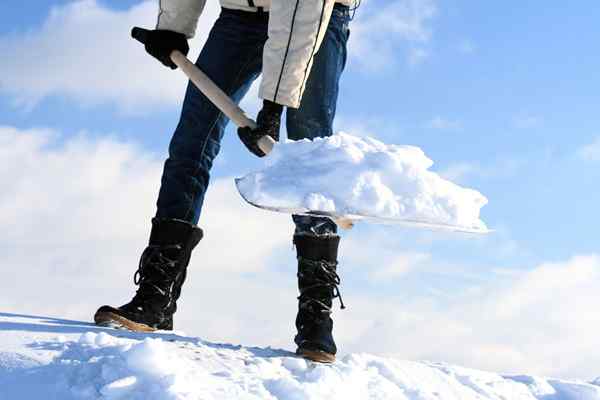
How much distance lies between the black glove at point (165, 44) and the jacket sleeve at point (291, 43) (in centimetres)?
66

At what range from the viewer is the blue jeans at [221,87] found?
332 cm

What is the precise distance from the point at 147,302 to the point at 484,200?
4.62 ft

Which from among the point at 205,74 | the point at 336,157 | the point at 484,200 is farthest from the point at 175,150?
the point at 484,200

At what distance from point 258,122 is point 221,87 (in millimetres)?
330

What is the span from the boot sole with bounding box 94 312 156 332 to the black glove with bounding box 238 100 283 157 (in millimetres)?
834

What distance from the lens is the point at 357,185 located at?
9.45 ft

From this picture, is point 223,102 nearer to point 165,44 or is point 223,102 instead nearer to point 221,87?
point 221,87

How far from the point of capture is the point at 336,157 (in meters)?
2.93

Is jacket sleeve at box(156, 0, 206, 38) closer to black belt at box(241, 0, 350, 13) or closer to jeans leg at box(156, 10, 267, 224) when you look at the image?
jeans leg at box(156, 10, 267, 224)

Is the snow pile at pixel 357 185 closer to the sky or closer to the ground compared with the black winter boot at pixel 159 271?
closer to the sky

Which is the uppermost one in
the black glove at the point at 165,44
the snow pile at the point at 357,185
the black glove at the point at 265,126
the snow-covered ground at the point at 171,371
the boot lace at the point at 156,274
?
the black glove at the point at 165,44

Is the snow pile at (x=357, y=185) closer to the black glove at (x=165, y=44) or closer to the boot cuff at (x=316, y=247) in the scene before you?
the boot cuff at (x=316, y=247)

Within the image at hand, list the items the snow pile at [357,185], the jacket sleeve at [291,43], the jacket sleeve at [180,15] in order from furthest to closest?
the jacket sleeve at [180,15] < the jacket sleeve at [291,43] < the snow pile at [357,185]

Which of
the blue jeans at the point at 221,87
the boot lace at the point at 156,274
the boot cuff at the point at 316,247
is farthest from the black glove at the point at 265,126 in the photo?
the boot lace at the point at 156,274
